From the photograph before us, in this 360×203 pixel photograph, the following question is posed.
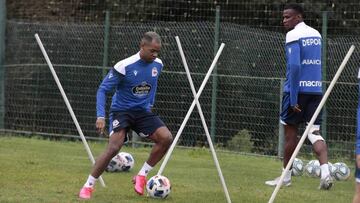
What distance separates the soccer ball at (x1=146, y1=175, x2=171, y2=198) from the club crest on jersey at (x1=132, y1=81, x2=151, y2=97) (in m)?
0.95

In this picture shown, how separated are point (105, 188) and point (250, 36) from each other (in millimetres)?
6181

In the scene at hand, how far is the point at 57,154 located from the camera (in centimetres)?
1366

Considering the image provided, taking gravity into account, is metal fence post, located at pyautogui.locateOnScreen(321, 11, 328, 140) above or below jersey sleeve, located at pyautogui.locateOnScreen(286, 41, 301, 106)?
below

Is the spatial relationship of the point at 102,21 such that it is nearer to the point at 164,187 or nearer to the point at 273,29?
the point at 273,29

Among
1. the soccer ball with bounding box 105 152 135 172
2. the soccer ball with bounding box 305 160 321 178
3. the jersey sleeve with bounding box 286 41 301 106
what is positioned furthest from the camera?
the soccer ball with bounding box 305 160 321 178

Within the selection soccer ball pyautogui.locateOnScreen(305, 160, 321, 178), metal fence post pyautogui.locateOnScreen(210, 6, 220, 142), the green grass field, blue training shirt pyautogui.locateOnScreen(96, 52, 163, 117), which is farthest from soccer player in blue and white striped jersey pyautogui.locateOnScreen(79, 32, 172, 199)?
metal fence post pyautogui.locateOnScreen(210, 6, 220, 142)

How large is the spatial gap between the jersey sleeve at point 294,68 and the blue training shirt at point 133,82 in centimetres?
165

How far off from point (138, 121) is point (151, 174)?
6.83 feet

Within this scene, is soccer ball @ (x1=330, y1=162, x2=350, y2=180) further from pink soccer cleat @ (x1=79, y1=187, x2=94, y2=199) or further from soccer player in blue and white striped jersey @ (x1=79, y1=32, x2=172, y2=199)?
pink soccer cleat @ (x1=79, y1=187, x2=94, y2=199)

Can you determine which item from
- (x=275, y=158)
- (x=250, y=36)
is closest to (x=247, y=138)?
(x=275, y=158)

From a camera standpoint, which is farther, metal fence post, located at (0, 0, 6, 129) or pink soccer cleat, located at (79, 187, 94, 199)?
metal fence post, located at (0, 0, 6, 129)

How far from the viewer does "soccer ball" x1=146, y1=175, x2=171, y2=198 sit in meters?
9.04

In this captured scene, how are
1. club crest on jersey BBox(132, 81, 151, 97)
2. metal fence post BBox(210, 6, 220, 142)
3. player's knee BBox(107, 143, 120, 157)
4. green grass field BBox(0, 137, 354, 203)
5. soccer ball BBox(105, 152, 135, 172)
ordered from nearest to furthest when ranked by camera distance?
player's knee BBox(107, 143, 120, 157)
green grass field BBox(0, 137, 354, 203)
club crest on jersey BBox(132, 81, 151, 97)
soccer ball BBox(105, 152, 135, 172)
metal fence post BBox(210, 6, 220, 142)

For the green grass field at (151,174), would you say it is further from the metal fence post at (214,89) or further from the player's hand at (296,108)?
the player's hand at (296,108)
